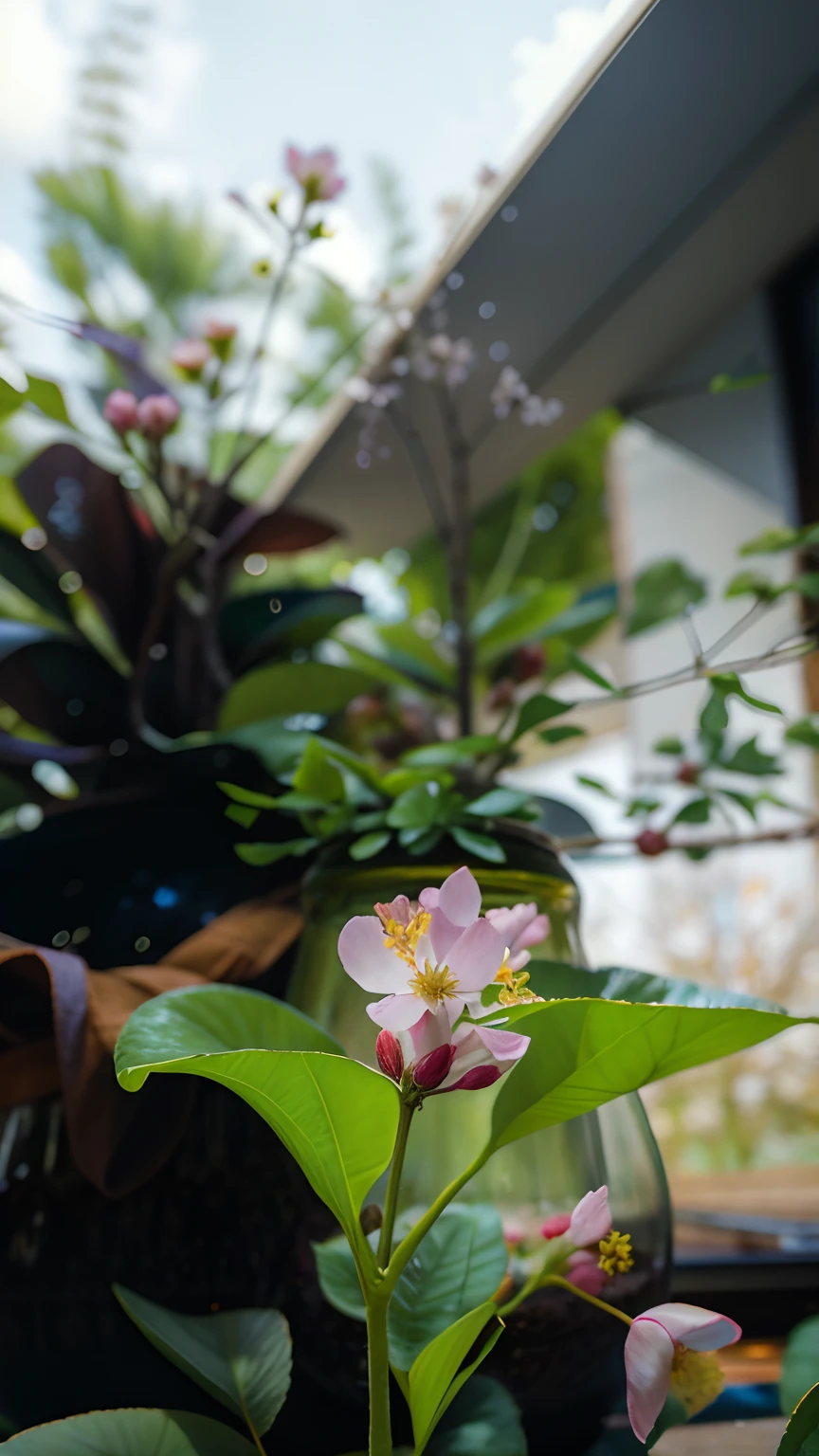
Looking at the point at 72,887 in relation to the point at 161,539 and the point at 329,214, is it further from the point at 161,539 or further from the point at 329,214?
the point at 329,214

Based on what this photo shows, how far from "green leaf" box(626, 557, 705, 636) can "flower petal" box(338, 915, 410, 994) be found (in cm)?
29

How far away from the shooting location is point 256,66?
1.59ft

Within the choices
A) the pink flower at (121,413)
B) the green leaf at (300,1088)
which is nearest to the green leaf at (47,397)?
the pink flower at (121,413)

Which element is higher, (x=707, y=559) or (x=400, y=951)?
(x=707, y=559)

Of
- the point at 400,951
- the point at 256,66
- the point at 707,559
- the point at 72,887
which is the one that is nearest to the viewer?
the point at 400,951

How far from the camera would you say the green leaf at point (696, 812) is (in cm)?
42

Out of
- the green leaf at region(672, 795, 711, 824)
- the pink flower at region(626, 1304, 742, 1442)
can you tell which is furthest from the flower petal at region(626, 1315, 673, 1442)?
the green leaf at region(672, 795, 711, 824)

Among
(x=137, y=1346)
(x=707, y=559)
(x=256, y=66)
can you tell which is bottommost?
(x=137, y=1346)

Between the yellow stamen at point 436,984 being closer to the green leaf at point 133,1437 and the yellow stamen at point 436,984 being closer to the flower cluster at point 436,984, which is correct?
the flower cluster at point 436,984

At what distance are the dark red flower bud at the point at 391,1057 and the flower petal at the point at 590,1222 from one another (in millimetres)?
60

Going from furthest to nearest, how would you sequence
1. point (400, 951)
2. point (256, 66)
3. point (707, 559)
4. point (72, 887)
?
point (707, 559)
point (256, 66)
point (72, 887)
point (400, 951)

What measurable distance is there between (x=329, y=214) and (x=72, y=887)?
0.34 m

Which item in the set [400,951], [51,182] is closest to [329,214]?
[51,182]

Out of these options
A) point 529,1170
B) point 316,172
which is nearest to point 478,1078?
point 529,1170
